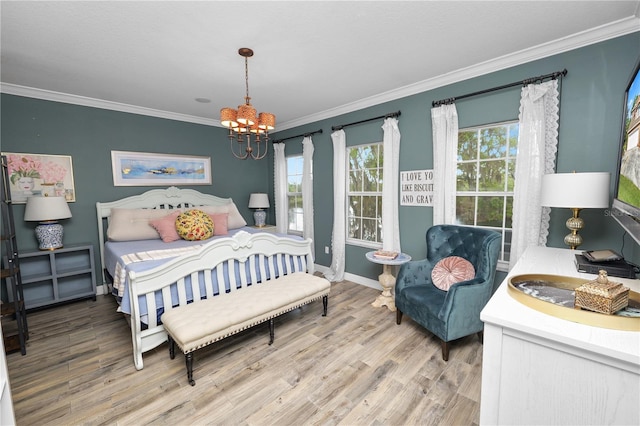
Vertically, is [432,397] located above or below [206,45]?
below

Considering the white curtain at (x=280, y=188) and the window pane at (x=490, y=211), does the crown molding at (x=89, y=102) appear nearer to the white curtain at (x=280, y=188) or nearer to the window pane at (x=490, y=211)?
the white curtain at (x=280, y=188)

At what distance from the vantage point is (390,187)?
11.0ft

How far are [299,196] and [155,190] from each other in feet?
7.36

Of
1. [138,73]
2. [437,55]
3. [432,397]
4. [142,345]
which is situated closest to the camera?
[432,397]

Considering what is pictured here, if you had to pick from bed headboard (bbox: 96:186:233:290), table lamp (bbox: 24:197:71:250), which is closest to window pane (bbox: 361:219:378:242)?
bed headboard (bbox: 96:186:233:290)

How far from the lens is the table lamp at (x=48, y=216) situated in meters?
2.93

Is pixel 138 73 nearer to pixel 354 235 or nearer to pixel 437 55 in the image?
pixel 437 55

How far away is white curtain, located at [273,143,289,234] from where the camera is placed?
4.82 metres

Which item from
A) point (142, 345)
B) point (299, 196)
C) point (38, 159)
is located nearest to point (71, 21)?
point (38, 159)

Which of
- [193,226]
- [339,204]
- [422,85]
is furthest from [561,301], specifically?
[193,226]

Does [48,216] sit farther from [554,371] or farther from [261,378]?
[554,371]

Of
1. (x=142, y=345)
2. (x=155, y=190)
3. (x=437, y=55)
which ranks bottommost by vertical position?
(x=142, y=345)

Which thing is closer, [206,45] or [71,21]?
[71,21]

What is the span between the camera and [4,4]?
1.66 m
